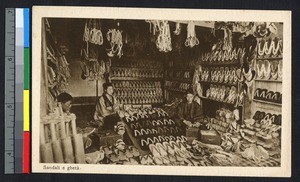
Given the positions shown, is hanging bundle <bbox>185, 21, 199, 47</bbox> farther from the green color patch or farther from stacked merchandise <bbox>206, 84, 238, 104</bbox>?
the green color patch

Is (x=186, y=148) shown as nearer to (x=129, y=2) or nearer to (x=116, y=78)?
(x=116, y=78)

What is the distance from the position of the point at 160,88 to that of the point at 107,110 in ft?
0.45

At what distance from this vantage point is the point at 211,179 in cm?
136

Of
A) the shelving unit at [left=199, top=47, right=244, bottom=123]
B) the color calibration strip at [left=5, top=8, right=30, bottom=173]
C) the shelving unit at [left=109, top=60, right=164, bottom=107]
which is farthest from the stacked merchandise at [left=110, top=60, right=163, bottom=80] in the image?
the color calibration strip at [left=5, top=8, right=30, bottom=173]

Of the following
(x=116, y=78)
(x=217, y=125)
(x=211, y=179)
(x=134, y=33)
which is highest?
(x=134, y=33)

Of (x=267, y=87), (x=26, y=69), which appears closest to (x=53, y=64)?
(x=26, y=69)

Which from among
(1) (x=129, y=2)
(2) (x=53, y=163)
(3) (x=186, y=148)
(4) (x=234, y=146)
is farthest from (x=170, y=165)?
(1) (x=129, y=2)

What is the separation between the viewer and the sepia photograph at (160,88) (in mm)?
1332

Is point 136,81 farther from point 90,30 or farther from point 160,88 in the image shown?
point 90,30

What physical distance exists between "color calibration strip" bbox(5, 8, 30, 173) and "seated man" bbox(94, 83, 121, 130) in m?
0.17

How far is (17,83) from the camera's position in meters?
1.34

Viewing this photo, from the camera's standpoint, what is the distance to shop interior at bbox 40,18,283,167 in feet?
4.37

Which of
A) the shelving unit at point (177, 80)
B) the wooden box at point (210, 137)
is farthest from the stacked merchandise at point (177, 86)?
the wooden box at point (210, 137)

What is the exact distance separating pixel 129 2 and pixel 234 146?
0.43m
